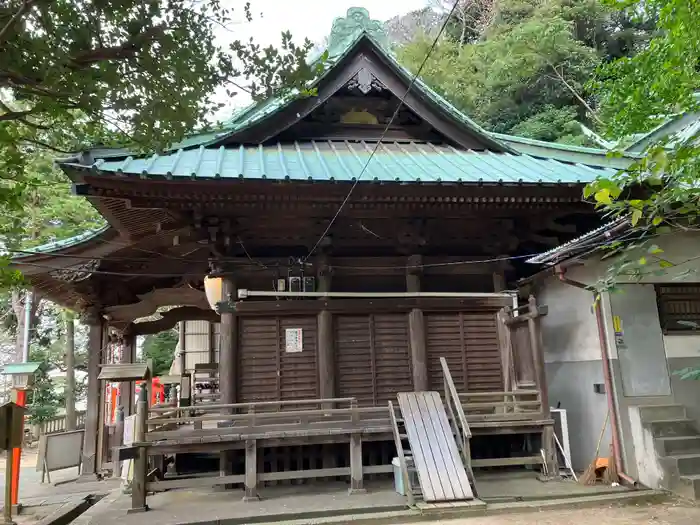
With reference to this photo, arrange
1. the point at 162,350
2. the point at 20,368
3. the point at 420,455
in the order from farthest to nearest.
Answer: the point at 162,350, the point at 20,368, the point at 420,455

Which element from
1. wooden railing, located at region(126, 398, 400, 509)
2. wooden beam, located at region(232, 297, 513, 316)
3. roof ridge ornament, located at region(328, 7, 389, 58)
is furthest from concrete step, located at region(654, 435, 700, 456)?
roof ridge ornament, located at region(328, 7, 389, 58)

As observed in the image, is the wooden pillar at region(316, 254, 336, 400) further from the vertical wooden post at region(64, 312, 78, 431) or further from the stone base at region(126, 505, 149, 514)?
the vertical wooden post at region(64, 312, 78, 431)

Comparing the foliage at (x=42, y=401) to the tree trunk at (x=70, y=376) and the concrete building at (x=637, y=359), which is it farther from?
the concrete building at (x=637, y=359)

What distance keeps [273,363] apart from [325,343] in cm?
91

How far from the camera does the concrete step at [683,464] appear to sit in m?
7.16

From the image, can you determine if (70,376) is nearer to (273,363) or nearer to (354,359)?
(273,363)

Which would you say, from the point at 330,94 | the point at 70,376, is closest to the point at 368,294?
the point at 330,94

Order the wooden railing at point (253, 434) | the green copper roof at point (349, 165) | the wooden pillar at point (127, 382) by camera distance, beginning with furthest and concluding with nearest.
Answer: the wooden pillar at point (127, 382) → the wooden railing at point (253, 434) → the green copper roof at point (349, 165)

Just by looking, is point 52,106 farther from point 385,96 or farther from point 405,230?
point 385,96

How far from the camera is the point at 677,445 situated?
7.49 m

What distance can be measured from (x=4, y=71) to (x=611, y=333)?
8241mm

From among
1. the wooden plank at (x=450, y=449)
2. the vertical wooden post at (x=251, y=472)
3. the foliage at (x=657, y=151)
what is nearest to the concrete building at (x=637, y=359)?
the foliage at (x=657, y=151)

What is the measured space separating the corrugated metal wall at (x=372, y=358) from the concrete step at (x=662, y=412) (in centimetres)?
356

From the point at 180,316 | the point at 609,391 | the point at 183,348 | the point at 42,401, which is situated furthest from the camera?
the point at 42,401
